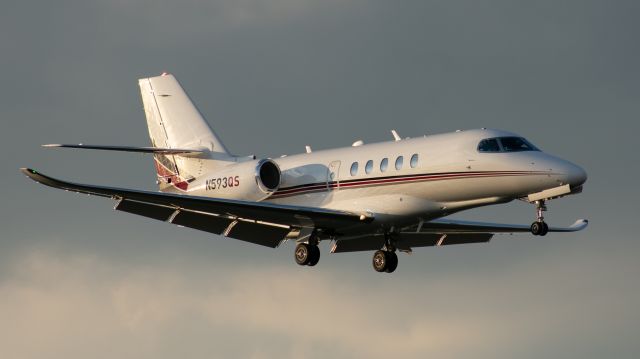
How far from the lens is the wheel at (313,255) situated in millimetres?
37281

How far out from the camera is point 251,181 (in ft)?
127

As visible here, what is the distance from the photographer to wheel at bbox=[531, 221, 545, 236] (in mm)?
33844

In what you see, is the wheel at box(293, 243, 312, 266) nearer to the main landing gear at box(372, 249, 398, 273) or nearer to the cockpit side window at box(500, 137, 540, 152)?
the main landing gear at box(372, 249, 398, 273)

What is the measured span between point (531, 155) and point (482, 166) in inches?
48.5

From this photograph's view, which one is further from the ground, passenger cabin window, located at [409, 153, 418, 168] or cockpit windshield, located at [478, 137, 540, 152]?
cockpit windshield, located at [478, 137, 540, 152]

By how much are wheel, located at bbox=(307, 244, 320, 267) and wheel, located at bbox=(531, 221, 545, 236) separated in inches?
248

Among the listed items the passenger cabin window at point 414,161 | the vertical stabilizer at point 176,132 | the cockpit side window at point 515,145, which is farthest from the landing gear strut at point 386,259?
the vertical stabilizer at point 176,132

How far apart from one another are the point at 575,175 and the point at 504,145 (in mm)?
2127

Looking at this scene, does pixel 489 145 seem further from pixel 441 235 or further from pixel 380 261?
pixel 441 235

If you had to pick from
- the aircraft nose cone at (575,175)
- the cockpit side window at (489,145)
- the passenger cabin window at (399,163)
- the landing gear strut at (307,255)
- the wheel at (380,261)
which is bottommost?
the landing gear strut at (307,255)

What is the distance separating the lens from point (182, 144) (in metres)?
43.5

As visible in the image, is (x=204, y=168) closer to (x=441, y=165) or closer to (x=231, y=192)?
(x=231, y=192)

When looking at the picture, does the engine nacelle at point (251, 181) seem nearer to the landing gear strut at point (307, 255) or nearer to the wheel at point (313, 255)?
the landing gear strut at point (307, 255)

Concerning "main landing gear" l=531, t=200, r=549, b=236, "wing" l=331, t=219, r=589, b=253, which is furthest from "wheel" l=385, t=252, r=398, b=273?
"main landing gear" l=531, t=200, r=549, b=236
